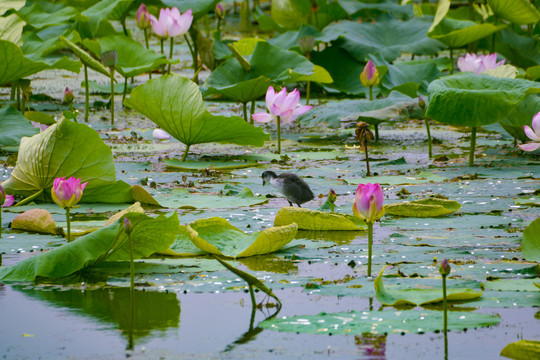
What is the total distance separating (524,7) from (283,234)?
4.87 m

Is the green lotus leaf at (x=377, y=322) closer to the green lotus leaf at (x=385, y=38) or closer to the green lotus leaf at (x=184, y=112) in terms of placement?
the green lotus leaf at (x=184, y=112)

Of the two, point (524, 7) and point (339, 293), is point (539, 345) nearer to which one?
point (339, 293)

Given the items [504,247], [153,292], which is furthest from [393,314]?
[504,247]

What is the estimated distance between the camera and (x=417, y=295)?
2.05 metres

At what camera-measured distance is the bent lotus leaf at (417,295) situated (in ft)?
6.50

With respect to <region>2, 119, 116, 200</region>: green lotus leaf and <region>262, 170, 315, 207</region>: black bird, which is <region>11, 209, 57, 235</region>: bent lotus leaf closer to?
<region>2, 119, 116, 200</region>: green lotus leaf

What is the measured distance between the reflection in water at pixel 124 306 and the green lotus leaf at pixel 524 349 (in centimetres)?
73

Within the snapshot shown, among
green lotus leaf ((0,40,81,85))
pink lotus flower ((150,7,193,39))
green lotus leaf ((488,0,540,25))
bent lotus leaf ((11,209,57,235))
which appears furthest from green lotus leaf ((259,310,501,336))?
green lotus leaf ((488,0,540,25))

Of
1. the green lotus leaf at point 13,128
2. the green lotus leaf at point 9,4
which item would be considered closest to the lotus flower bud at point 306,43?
the green lotus leaf at point 9,4

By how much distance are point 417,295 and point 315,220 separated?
86 cm

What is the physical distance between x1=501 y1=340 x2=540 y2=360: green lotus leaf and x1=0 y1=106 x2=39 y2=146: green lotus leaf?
336 centimetres

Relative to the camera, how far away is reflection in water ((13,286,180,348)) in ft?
6.18

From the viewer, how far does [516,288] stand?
2115mm

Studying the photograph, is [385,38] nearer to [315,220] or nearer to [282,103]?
[282,103]
